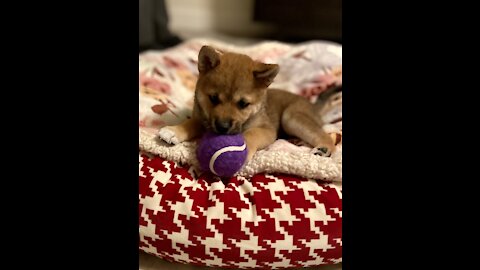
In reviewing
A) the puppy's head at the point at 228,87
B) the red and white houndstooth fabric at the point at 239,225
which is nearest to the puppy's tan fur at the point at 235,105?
the puppy's head at the point at 228,87

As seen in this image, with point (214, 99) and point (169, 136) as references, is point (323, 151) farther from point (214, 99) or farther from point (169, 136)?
point (169, 136)

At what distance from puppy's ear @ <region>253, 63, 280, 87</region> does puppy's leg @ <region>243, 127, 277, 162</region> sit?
7.1 inches

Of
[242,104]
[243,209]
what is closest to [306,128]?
[242,104]

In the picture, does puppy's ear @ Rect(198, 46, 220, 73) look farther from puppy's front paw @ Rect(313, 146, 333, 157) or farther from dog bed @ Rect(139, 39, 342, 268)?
puppy's front paw @ Rect(313, 146, 333, 157)

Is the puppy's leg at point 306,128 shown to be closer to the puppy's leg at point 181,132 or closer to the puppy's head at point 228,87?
the puppy's head at point 228,87

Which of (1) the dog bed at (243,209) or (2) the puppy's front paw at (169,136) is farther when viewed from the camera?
(2) the puppy's front paw at (169,136)

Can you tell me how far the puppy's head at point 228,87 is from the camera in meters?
1.54

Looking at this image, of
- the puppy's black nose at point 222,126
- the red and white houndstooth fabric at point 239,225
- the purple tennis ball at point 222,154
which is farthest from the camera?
the puppy's black nose at point 222,126

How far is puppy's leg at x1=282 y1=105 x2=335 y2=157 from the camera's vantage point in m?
1.66

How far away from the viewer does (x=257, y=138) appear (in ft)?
5.28
